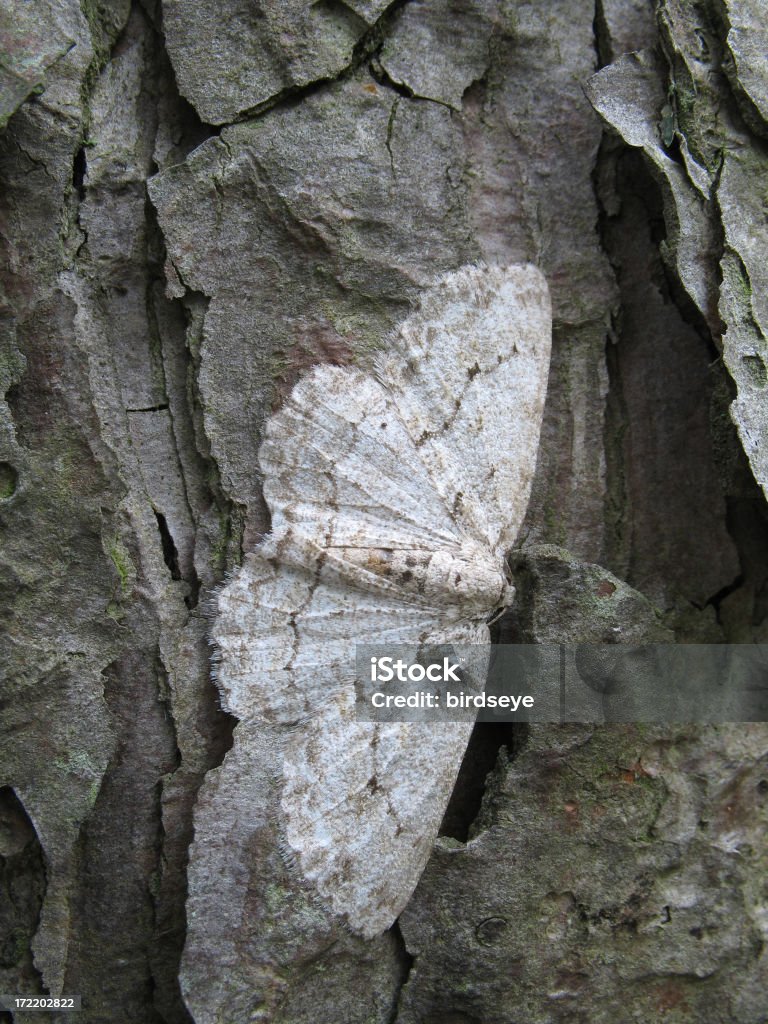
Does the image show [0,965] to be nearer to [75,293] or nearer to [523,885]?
[523,885]

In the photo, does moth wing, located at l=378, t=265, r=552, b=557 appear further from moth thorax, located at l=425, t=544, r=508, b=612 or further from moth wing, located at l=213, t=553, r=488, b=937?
moth wing, located at l=213, t=553, r=488, b=937

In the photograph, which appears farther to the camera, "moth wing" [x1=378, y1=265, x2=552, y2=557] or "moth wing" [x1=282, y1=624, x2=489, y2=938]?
"moth wing" [x1=378, y1=265, x2=552, y2=557]

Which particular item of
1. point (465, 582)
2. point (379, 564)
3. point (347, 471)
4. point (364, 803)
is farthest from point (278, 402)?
point (364, 803)

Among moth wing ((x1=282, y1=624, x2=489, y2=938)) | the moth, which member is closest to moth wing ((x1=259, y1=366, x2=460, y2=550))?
the moth

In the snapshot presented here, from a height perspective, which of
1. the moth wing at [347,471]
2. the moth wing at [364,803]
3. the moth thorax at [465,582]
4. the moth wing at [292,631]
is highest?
the moth wing at [347,471]

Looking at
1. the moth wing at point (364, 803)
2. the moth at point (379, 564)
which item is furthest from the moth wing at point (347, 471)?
the moth wing at point (364, 803)

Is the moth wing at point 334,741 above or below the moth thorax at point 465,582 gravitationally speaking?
below

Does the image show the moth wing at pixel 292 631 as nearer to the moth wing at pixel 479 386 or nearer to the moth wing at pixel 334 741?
the moth wing at pixel 334 741

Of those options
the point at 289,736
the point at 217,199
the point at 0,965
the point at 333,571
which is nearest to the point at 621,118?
the point at 217,199
